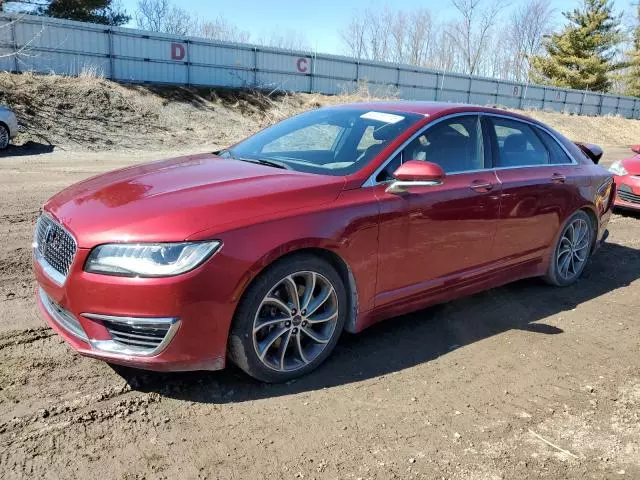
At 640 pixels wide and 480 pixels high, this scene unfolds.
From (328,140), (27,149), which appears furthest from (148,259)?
(27,149)

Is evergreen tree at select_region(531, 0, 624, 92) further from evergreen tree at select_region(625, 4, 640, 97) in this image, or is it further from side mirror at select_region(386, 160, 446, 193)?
side mirror at select_region(386, 160, 446, 193)

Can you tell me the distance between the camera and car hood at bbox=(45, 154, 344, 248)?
9.47ft

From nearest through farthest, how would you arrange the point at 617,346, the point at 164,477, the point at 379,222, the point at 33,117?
the point at 164,477 < the point at 379,222 < the point at 617,346 < the point at 33,117

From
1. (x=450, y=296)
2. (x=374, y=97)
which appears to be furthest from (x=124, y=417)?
(x=374, y=97)

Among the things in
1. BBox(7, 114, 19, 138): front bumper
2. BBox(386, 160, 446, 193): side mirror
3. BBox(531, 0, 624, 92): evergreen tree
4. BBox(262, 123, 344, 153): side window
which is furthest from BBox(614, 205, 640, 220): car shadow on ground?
BBox(531, 0, 624, 92): evergreen tree

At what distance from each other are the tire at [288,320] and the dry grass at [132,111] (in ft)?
46.3

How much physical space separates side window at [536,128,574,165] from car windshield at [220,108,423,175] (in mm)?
1729

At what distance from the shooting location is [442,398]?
3.32 meters

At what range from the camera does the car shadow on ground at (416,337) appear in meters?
3.28

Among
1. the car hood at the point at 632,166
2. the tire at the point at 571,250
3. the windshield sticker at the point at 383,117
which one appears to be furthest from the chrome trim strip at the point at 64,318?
the car hood at the point at 632,166

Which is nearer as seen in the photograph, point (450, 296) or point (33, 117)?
point (450, 296)

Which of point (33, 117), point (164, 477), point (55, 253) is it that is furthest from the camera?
point (33, 117)

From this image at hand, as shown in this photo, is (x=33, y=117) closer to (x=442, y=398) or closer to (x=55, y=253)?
(x=55, y=253)

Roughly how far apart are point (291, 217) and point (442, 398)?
1405mm
